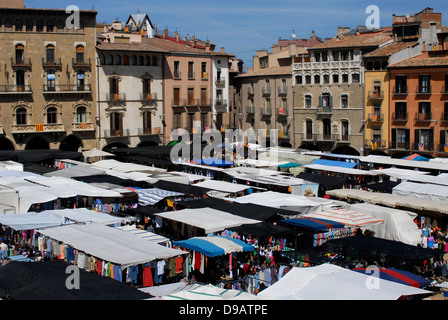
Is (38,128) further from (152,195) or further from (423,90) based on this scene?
(423,90)

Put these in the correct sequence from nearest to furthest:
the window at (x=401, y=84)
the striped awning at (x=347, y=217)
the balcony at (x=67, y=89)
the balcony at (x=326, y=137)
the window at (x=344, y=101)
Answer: the striped awning at (x=347, y=217) → the window at (x=401, y=84) → the balcony at (x=67, y=89) → the window at (x=344, y=101) → the balcony at (x=326, y=137)

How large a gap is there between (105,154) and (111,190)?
1697 cm

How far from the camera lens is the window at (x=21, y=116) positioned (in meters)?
46.9

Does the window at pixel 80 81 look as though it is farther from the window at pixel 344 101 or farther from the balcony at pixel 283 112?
the window at pixel 344 101

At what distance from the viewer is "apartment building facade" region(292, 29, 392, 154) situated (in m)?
50.1

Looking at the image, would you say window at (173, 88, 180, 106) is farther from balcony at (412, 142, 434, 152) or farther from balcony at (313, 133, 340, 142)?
balcony at (412, 142, 434, 152)

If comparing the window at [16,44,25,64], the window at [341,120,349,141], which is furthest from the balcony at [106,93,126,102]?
the window at [341,120,349,141]

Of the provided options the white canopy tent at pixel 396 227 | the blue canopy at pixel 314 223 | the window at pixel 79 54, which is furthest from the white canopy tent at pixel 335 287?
the window at pixel 79 54

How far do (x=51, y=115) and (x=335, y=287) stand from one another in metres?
38.8

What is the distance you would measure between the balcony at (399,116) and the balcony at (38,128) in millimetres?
27120


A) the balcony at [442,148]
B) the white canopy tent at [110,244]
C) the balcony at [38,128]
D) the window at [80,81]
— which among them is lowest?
the white canopy tent at [110,244]

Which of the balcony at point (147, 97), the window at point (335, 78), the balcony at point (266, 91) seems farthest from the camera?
the balcony at point (266, 91)

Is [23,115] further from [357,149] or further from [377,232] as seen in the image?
[377,232]

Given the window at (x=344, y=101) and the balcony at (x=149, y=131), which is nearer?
the window at (x=344, y=101)
